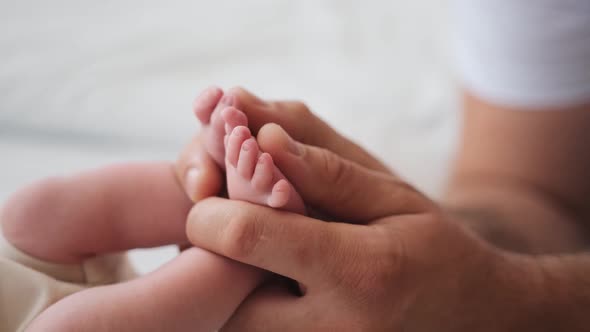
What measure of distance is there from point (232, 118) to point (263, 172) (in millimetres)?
67

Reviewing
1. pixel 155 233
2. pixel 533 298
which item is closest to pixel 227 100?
pixel 155 233

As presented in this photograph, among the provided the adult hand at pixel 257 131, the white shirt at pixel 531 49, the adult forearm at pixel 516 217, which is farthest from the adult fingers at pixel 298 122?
the white shirt at pixel 531 49

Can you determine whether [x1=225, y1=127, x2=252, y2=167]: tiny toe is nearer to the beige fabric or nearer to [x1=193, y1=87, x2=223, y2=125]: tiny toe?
[x1=193, y1=87, x2=223, y2=125]: tiny toe

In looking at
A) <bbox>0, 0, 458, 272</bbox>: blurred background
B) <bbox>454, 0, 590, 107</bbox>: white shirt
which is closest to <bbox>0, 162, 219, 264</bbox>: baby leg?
<bbox>0, 0, 458, 272</bbox>: blurred background

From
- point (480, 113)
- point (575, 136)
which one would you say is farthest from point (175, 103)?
point (575, 136)

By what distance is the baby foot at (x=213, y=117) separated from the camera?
0.59 m

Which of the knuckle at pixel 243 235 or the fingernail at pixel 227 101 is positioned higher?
the fingernail at pixel 227 101

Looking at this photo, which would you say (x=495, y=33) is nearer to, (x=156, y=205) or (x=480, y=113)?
(x=480, y=113)

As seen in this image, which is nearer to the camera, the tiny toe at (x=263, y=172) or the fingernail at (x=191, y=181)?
A: the tiny toe at (x=263, y=172)

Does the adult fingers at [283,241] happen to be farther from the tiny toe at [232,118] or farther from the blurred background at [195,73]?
the blurred background at [195,73]

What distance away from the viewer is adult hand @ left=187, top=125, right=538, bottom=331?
524 mm

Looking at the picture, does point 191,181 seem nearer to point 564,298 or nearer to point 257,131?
point 257,131

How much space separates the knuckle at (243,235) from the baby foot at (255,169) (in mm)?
28

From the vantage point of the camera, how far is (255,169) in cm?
52
